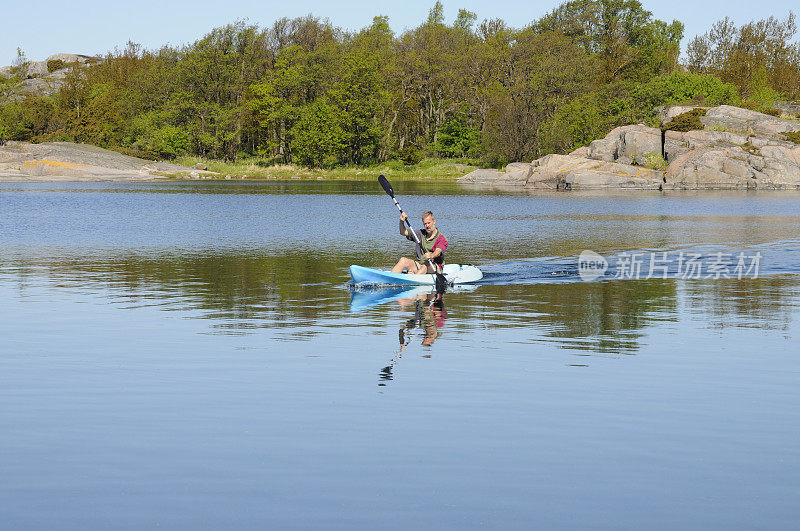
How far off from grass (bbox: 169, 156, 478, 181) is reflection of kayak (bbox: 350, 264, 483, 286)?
79.8m

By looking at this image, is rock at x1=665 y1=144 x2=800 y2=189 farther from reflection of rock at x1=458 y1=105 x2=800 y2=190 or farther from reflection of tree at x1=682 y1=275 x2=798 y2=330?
reflection of tree at x1=682 y1=275 x2=798 y2=330

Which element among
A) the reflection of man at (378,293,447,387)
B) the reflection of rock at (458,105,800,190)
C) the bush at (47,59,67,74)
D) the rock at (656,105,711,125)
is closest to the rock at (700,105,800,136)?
the reflection of rock at (458,105,800,190)

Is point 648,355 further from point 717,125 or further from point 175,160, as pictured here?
point 175,160

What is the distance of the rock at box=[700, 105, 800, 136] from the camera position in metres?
81.5

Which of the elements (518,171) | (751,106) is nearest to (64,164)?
(518,171)

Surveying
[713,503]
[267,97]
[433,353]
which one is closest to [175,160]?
[267,97]

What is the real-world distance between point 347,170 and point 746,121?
47539 mm

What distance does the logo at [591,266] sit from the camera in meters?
25.0

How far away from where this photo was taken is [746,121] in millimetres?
82188

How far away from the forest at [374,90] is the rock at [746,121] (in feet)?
51.1

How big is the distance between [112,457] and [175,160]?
345 ft

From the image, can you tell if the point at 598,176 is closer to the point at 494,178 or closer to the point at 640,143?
the point at 640,143

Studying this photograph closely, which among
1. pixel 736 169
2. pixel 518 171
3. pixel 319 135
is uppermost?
pixel 319 135

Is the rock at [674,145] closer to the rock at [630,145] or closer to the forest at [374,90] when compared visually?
the rock at [630,145]
